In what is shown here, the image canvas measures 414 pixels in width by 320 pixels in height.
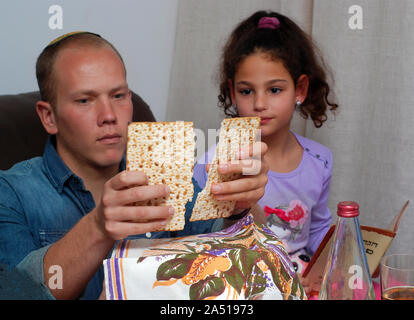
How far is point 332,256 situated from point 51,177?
77 cm

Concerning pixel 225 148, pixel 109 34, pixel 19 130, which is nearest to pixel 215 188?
pixel 225 148

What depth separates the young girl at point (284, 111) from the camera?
1.72 metres

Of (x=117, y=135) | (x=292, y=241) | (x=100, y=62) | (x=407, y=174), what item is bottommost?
(x=292, y=241)

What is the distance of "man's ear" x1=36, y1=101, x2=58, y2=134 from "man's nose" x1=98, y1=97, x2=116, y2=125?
167 mm

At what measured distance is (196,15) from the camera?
2.32m

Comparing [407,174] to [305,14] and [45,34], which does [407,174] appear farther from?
[45,34]

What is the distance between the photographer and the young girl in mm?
1720

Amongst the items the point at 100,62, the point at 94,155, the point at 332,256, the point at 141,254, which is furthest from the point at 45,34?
the point at 332,256

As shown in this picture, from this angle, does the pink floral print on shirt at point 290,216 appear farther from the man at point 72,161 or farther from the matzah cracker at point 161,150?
the matzah cracker at point 161,150

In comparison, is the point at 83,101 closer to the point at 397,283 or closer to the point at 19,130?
the point at 19,130

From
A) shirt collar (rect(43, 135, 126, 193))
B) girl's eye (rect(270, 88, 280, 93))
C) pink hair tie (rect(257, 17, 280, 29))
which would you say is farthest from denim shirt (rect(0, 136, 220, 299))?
pink hair tie (rect(257, 17, 280, 29))

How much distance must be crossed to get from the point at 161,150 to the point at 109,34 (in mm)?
1349

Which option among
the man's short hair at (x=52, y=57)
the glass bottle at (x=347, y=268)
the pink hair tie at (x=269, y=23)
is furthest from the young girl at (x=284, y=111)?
the glass bottle at (x=347, y=268)

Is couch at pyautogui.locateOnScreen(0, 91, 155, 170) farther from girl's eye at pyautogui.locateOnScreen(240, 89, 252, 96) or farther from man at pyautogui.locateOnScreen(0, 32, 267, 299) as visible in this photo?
girl's eye at pyautogui.locateOnScreen(240, 89, 252, 96)
